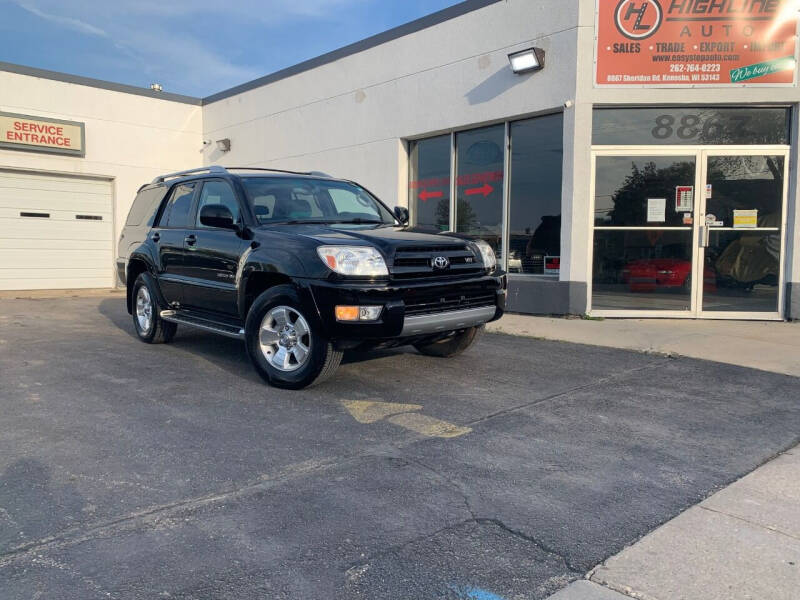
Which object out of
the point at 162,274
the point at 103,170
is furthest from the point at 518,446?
the point at 103,170

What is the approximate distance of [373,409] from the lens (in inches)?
191

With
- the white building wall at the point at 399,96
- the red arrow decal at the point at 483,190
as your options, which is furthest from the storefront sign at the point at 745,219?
the red arrow decal at the point at 483,190

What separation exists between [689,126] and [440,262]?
6.29 metres

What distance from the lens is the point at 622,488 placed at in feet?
11.3

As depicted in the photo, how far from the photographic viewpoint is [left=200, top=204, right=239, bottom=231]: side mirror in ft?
19.2

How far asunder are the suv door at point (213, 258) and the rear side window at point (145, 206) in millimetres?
1175

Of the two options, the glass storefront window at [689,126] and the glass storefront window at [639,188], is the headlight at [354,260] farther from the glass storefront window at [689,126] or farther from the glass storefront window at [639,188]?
the glass storefront window at [689,126]

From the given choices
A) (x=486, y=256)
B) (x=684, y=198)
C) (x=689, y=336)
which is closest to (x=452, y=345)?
(x=486, y=256)

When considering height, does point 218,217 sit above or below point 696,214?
below

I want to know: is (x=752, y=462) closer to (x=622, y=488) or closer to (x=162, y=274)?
(x=622, y=488)

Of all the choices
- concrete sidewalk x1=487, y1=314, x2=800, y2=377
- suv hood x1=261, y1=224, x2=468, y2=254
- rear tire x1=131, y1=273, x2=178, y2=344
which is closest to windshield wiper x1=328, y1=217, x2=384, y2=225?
suv hood x1=261, y1=224, x2=468, y2=254

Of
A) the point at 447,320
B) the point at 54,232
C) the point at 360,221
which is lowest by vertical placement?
the point at 447,320

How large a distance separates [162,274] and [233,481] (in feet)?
13.9

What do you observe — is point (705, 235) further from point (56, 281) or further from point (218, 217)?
point (56, 281)
